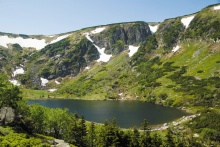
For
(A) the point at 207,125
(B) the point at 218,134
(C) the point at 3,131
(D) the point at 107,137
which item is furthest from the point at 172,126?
(C) the point at 3,131

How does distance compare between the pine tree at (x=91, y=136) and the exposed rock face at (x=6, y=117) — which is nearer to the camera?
the exposed rock face at (x=6, y=117)

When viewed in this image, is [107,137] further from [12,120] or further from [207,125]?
[207,125]

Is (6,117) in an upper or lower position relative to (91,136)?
upper

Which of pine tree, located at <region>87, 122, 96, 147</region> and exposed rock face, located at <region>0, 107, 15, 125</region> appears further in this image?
pine tree, located at <region>87, 122, 96, 147</region>

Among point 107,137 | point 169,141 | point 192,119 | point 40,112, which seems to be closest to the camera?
point 107,137

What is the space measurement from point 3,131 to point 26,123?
13.9 meters

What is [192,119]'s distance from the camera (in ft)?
524

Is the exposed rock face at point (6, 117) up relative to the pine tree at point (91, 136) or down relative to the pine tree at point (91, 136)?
up

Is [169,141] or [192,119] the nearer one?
[169,141]

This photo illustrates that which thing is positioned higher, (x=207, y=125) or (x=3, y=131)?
(x=3, y=131)

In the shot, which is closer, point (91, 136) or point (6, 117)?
point (6, 117)

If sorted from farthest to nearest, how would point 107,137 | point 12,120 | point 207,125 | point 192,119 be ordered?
1. point 192,119
2. point 207,125
3. point 107,137
4. point 12,120

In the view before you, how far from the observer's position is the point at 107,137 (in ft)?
285

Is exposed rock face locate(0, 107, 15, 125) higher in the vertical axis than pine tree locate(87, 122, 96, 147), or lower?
higher
